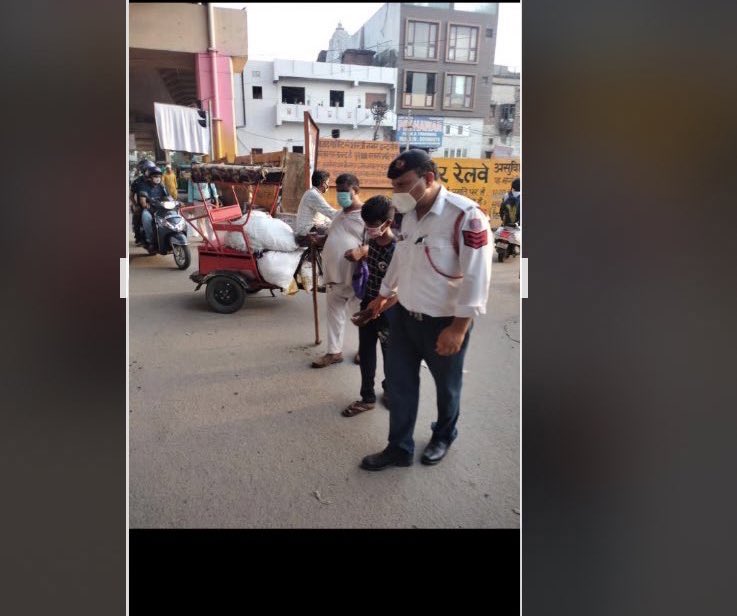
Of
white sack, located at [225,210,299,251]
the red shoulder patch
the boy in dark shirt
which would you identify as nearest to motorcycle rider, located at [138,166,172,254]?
white sack, located at [225,210,299,251]

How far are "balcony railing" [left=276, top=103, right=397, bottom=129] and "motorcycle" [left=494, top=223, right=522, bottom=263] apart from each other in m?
0.50

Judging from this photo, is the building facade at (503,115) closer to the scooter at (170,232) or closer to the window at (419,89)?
the window at (419,89)

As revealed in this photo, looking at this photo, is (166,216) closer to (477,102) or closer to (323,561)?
(477,102)

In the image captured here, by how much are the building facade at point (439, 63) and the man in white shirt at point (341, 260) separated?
0.84 feet

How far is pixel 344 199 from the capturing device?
1.71 metres

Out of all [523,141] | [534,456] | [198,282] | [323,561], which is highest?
[523,141]

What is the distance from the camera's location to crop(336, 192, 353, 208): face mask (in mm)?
1704

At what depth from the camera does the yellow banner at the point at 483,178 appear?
159cm

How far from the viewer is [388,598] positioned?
73.8 inches

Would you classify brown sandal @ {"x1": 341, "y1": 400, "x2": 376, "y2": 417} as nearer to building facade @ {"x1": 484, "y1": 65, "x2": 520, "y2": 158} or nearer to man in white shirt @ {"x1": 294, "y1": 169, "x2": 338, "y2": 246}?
man in white shirt @ {"x1": 294, "y1": 169, "x2": 338, "y2": 246}

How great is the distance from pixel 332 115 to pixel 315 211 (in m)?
0.33

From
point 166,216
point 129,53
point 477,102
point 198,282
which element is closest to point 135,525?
point 198,282

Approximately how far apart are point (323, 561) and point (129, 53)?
1892 millimetres

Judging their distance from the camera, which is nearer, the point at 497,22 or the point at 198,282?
the point at 497,22
